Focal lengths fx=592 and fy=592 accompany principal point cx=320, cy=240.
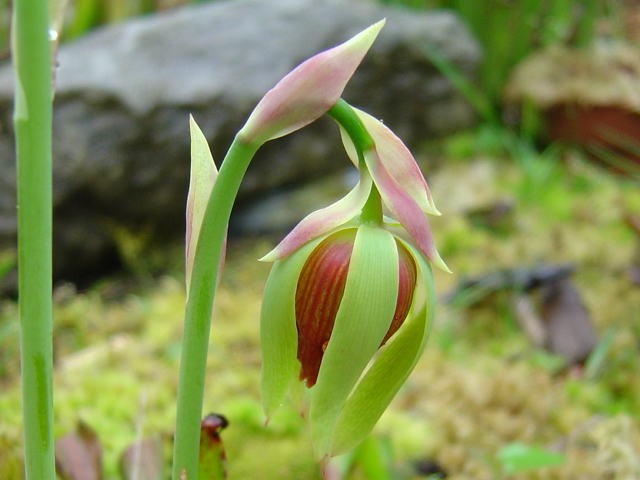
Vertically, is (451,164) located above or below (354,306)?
below

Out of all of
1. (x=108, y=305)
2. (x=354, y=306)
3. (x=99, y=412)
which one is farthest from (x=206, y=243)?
(x=108, y=305)

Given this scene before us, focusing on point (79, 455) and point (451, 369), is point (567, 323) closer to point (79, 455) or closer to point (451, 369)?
point (451, 369)

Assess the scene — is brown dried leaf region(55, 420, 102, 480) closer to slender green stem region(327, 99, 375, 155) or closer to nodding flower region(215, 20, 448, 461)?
nodding flower region(215, 20, 448, 461)

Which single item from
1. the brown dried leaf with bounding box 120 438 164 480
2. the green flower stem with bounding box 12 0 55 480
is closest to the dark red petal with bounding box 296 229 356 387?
the green flower stem with bounding box 12 0 55 480

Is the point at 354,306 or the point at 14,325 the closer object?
the point at 354,306

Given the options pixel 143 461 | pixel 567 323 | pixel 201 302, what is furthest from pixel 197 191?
pixel 567 323

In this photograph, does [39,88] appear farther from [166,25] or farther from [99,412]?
[166,25]

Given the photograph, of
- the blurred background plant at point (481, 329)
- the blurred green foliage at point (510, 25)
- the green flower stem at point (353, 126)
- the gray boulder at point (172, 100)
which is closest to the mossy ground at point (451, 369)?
the blurred background plant at point (481, 329)

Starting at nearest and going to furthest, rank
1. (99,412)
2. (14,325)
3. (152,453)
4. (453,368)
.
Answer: (152,453)
(99,412)
(453,368)
(14,325)
